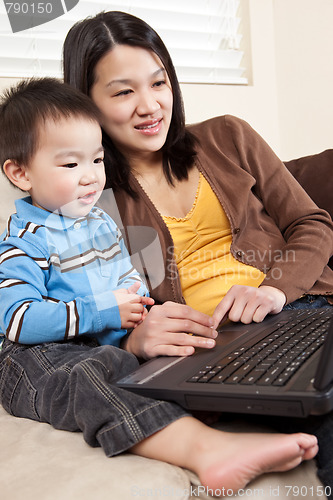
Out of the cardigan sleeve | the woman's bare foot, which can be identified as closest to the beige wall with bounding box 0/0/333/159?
the cardigan sleeve

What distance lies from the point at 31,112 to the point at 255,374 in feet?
2.21

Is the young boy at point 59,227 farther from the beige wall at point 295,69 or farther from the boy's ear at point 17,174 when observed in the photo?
the beige wall at point 295,69

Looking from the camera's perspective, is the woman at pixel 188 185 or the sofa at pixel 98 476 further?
the woman at pixel 188 185

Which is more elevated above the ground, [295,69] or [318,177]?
[295,69]

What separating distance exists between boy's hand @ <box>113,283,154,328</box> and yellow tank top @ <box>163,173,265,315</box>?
8.3 inches

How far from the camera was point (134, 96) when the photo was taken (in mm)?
1240

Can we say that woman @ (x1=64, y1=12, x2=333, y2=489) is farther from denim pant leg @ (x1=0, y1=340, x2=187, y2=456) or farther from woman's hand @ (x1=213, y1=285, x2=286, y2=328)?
denim pant leg @ (x1=0, y1=340, x2=187, y2=456)

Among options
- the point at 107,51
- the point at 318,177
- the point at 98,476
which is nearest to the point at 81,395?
the point at 98,476

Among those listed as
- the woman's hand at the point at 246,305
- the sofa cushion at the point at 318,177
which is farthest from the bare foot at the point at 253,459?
the sofa cushion at the point at 318,177

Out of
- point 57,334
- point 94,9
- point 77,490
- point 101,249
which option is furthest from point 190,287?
point 94,9

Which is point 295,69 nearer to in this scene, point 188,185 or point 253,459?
point 188,185

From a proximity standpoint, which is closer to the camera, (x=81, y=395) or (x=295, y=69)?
(x=81, y=395)

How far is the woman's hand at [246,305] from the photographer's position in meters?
1.06

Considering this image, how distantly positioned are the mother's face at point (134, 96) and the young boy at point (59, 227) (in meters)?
→ 0.13
